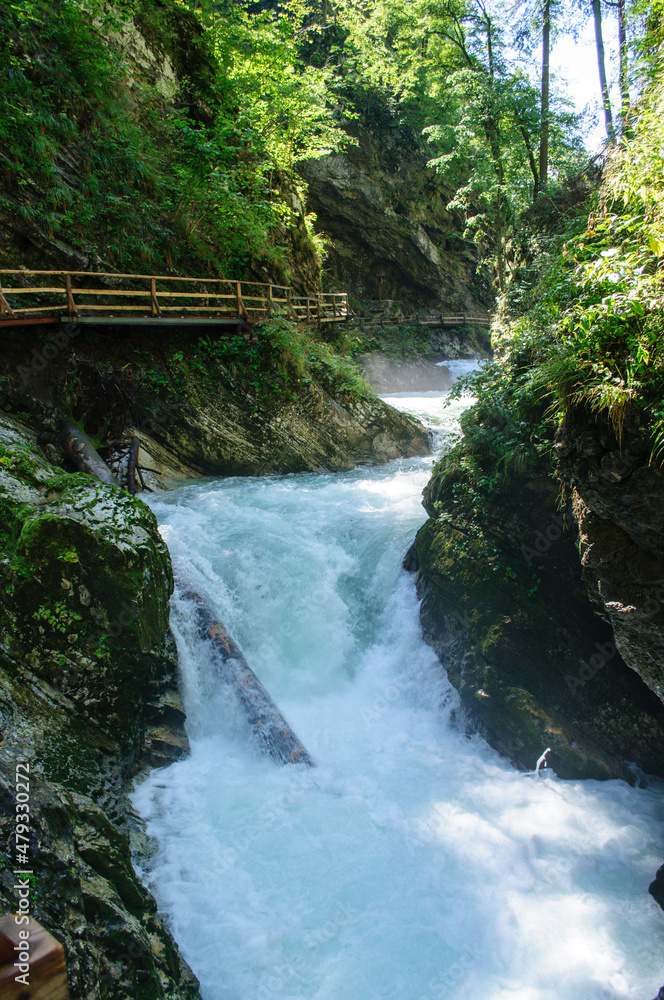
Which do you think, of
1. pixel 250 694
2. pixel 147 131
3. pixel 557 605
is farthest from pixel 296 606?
pixel 147 131

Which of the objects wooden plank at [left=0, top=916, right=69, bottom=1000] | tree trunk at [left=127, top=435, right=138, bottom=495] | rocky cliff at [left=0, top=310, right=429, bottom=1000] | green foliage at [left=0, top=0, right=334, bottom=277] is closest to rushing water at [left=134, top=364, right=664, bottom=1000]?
rocky cliff at [left=0, top=310, right=429, bottom=1000]

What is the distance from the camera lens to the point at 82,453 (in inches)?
332

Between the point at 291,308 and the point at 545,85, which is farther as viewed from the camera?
the point at 291,308

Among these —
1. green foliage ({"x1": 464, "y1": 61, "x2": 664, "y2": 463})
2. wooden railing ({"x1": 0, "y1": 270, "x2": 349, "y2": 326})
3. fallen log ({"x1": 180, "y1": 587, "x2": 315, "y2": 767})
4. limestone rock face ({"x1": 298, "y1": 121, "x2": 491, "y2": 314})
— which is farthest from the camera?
limestone rock face ({"x1": 298, "y1": 121, "x2": 491, "y2": 314})

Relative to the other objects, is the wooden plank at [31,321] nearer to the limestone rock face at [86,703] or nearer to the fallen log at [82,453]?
the fallen log at [82,453]

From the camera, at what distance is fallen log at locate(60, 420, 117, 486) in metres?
8.26

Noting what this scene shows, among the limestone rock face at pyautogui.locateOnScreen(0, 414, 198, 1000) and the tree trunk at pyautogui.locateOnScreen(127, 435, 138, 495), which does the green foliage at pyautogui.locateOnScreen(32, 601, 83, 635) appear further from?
the tree trunk at pyautogui.locateOnScreen(127, 435, 138, 495)

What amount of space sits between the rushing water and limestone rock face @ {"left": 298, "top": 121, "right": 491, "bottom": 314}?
985 inches

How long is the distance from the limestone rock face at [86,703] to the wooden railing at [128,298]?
3.76m

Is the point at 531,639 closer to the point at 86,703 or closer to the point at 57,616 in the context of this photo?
the point at 86,703

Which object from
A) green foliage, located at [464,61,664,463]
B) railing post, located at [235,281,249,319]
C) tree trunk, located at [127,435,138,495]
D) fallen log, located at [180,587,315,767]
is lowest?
fallen log, located at [180,587,315,767]

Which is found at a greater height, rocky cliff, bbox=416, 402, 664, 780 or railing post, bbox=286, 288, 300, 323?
railing post, bbox=286, 288, 300, 323

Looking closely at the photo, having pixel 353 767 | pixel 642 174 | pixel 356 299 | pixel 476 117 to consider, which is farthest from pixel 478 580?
pixel 356 299

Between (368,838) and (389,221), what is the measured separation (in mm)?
29796
